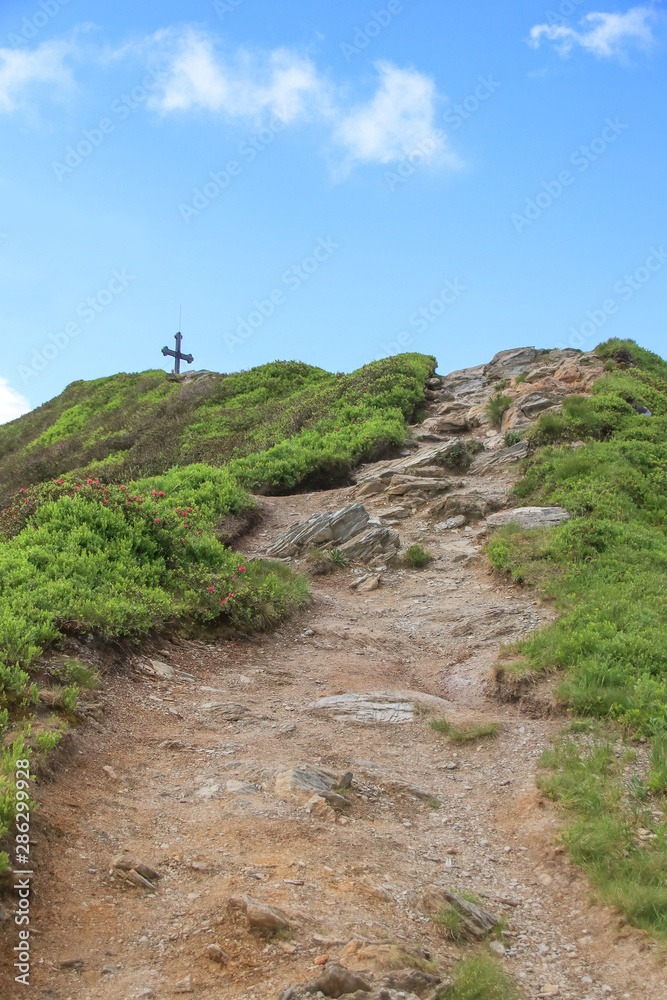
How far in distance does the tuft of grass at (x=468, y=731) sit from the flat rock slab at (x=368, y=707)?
0.46m

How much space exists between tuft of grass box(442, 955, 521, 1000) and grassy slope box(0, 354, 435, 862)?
2.81m

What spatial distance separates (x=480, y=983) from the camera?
11.8ft

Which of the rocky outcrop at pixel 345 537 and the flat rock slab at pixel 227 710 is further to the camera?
the rocky outcrop at pixel 345 537

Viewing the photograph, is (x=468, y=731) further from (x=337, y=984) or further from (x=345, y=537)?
(x=345, y=537)

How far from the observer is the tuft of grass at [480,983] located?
3.52 m

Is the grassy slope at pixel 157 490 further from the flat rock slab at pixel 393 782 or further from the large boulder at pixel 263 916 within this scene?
the flat rock slab at pixel 393 782

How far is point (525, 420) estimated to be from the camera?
20.0m

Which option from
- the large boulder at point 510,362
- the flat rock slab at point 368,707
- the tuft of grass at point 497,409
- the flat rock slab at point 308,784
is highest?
the large boulder at point 510,362

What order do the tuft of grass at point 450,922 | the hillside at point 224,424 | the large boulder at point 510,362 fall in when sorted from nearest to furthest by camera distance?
the tuft of grass at point 450,922 → the hillside at point 224,424 → the large boulder at point 510,362

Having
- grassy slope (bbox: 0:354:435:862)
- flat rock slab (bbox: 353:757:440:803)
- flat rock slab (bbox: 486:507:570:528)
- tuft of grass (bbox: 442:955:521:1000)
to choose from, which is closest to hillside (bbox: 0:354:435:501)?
grassy slope (bbox: 0:354:435:862)

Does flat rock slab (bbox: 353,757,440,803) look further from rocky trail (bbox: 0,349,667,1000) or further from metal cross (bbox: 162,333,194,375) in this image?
metal cross (bbox: 162,333,194,375)

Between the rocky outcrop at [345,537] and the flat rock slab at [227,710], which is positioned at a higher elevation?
the rocky outcrop at [345,537]

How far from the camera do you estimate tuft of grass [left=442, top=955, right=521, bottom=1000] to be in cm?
352

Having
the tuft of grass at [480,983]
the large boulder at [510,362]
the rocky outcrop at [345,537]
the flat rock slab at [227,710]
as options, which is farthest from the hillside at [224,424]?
the tuft of grass at [480,983]
